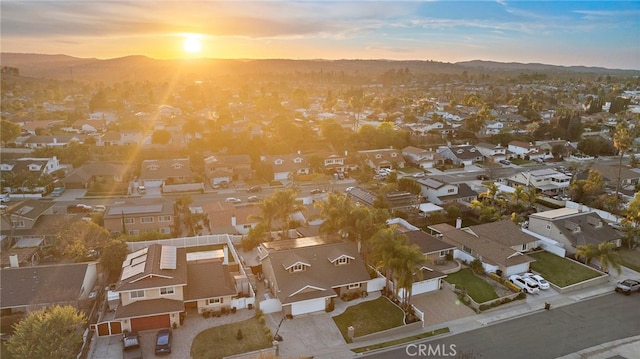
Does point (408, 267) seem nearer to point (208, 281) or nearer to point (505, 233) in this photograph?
point (208, 281)

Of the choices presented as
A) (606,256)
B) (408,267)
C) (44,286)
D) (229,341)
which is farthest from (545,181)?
(44,286)

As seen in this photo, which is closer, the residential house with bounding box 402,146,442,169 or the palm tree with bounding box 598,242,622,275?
the palm tree with bounding box 598,242,622,275

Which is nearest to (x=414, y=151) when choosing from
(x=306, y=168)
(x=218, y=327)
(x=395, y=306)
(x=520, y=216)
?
(x=306, y=168)

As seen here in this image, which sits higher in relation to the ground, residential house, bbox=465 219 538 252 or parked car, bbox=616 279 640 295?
residential house, bbox=465 219 538 252

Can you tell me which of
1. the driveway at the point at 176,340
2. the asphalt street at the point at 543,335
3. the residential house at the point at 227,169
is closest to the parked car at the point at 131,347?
the driveway at the point at 176,340

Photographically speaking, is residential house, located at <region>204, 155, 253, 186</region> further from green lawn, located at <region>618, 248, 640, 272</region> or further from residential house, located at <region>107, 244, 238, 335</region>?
green lawn, located at <region>618, 248, 640, 272</region>

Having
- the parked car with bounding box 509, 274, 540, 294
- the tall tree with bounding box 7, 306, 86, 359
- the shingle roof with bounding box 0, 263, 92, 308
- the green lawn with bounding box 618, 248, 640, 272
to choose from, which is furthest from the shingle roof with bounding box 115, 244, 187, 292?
the green lawn with bounding box 618, 248, 640, 272

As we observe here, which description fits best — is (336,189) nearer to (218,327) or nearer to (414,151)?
(414,151)
